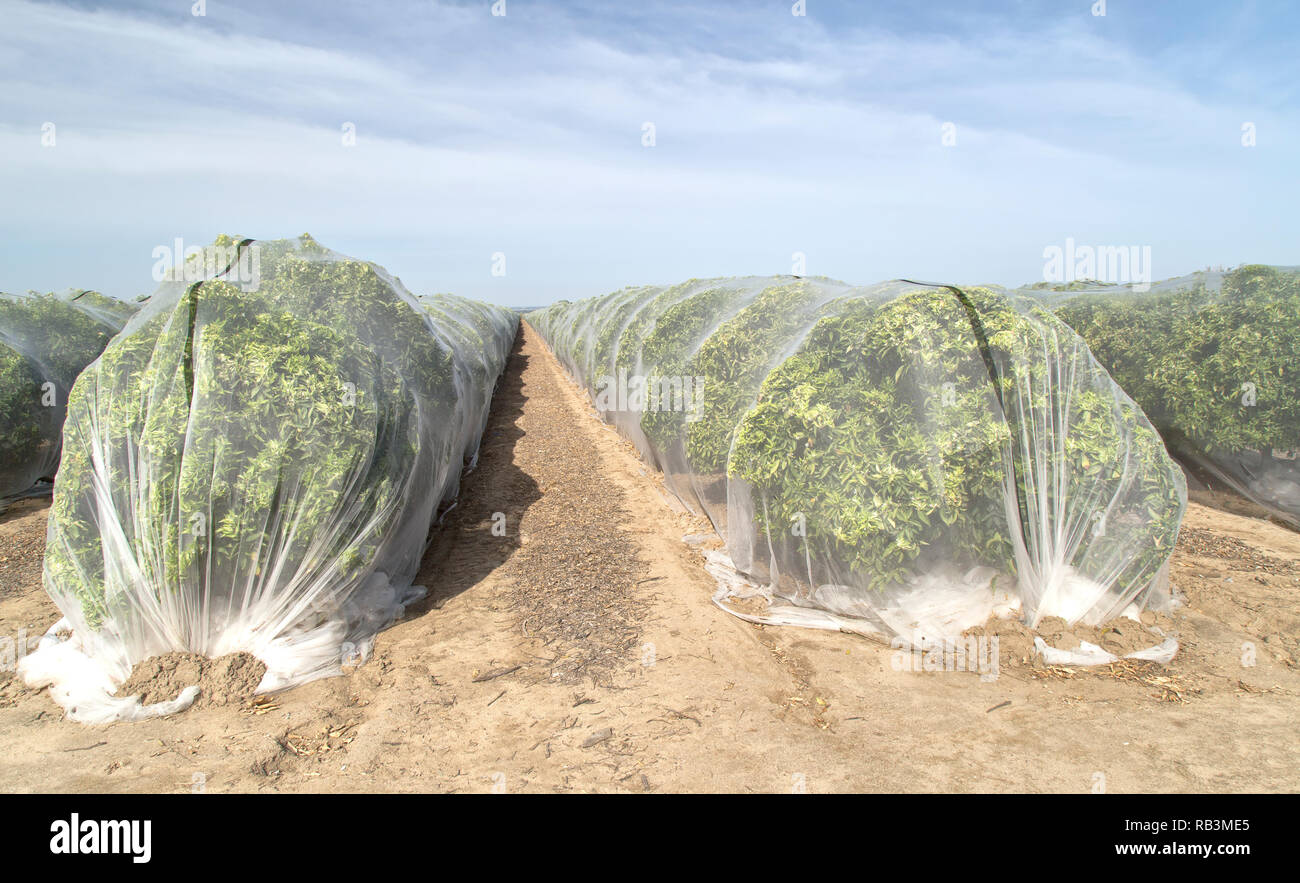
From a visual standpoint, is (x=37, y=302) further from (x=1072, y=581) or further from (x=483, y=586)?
(x=1072, y=581)

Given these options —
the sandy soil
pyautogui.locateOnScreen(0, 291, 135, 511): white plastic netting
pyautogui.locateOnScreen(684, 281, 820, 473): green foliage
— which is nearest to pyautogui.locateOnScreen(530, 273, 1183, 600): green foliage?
the sandy soil

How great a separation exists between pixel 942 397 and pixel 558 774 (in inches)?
158

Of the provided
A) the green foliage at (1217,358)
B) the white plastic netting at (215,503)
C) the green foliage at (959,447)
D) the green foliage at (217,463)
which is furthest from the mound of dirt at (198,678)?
the green foliage at (1217,358)

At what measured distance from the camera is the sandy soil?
12.4 ft

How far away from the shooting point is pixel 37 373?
33.1ft

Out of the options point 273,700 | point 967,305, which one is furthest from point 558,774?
point 967,305

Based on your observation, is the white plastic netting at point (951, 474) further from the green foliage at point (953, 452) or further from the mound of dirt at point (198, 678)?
the mound of dirt at point (198, 678)

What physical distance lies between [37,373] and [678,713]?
11.5 metres

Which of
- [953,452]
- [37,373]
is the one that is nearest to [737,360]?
[953,452]

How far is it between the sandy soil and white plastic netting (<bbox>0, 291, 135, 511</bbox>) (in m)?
3.76

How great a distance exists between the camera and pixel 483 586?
663 centimetres

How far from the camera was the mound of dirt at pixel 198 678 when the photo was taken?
450 centimetres

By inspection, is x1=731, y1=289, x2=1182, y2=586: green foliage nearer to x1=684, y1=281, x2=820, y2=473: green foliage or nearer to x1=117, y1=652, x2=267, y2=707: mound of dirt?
x1=684, y1=281, x2=820, y2=473: green foliage

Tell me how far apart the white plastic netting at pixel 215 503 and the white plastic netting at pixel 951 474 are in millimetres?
3383
